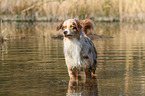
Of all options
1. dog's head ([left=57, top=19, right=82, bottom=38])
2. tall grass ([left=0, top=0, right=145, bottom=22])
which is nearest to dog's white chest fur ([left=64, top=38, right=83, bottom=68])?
dog's head ([left=57, top=19, right=82, bottom=38])

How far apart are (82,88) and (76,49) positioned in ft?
4.53

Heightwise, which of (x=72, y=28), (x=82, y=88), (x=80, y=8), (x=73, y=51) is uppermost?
(x=80, y=8)

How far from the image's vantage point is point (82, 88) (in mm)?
10102

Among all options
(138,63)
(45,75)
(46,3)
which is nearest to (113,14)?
(46,3)

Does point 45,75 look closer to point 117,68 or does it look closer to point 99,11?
point 117,68

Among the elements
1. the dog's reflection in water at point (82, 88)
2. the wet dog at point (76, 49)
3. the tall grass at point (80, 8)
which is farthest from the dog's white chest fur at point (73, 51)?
the tall grass at point (80, 8)

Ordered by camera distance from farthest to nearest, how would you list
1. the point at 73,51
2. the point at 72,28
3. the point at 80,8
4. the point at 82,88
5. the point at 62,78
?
the point at 80,8 → the point at 62,78 → the point at 73,51 → the point at 72,28 → the point at 82,88

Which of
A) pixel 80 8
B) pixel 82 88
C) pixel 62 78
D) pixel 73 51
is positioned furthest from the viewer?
pixel 80 8

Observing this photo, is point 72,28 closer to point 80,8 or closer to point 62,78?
point 62,78

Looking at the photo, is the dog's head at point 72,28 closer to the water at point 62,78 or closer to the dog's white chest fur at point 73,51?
the dog's white chest fur at point 73,51

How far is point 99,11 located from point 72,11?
4.15 metres

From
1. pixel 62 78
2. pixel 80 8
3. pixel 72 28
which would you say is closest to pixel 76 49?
pixel 72 28

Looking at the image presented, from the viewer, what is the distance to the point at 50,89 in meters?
9.84

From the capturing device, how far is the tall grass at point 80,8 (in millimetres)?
42844
